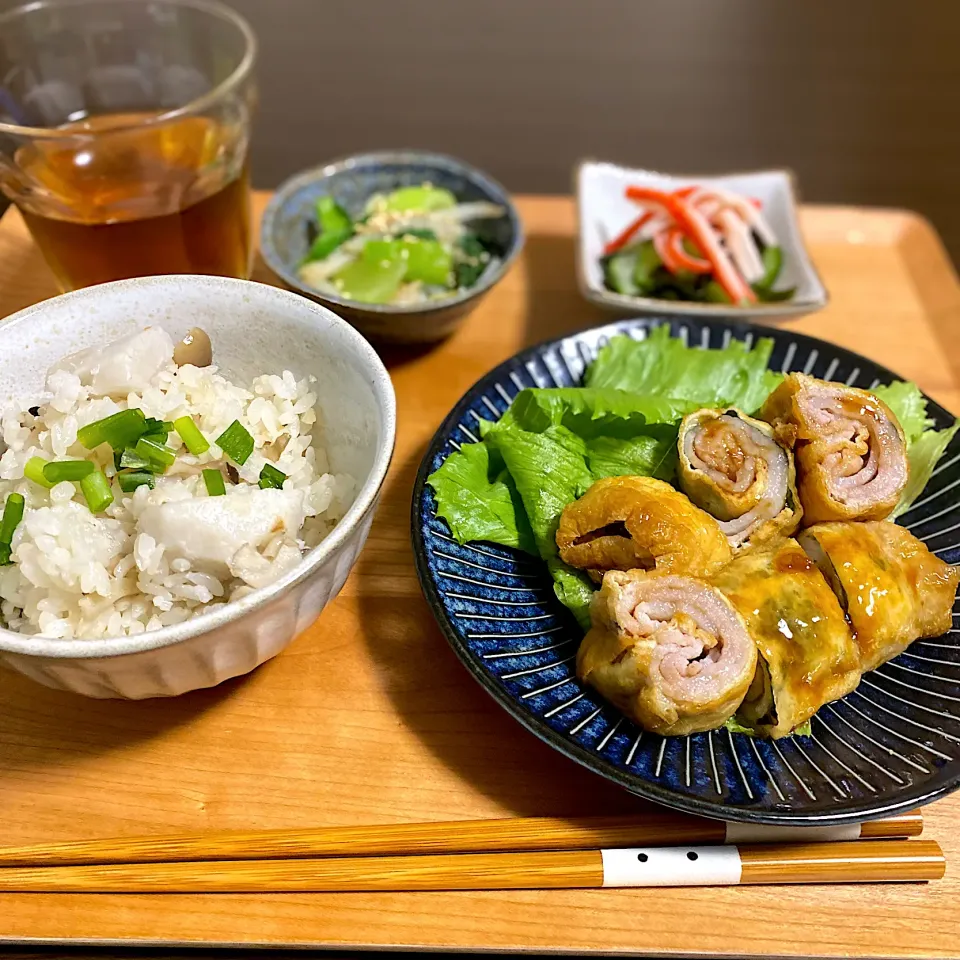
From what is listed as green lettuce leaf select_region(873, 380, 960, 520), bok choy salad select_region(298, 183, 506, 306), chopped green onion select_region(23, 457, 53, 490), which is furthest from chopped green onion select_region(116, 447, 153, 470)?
green lettuce leaf select_region(873, 380, 960, 520)

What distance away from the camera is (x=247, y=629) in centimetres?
120

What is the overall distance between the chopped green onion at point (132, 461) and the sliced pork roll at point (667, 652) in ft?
2.64

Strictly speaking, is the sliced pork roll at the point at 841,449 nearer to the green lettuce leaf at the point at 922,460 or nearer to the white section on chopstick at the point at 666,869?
the green lettuce leaf at the point at 922,460

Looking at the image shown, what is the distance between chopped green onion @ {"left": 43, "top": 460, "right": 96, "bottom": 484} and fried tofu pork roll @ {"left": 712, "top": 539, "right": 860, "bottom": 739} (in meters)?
1.11

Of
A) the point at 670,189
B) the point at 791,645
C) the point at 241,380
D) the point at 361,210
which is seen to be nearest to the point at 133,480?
the point at 241,380

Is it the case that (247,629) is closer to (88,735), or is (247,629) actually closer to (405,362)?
(88,735)

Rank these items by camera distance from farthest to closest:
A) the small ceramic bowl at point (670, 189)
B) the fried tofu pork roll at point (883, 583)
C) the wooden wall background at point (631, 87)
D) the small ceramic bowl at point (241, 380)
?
the wooden wall background at point (631, 87), the small ceramic bowl at point (670, 189), the fried tofu pork roll at point (883, 583), the small ceramic bowl at point (241, 380)

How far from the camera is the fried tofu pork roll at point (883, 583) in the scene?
1.48 meters

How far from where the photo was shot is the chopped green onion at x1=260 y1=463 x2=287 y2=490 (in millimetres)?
1425

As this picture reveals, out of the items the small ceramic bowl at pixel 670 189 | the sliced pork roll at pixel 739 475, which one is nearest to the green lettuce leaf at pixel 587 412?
the sliced pork roll at pixel 739 475

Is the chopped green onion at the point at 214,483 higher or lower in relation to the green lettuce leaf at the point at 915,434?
higher

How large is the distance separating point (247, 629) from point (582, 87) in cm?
435

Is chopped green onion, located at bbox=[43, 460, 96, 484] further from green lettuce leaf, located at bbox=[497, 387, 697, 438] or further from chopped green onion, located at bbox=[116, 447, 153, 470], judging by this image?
green lettuce leaf, located at bbox=[497, 387, 697, 438]

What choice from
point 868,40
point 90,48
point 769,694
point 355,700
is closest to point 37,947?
point 355,700
